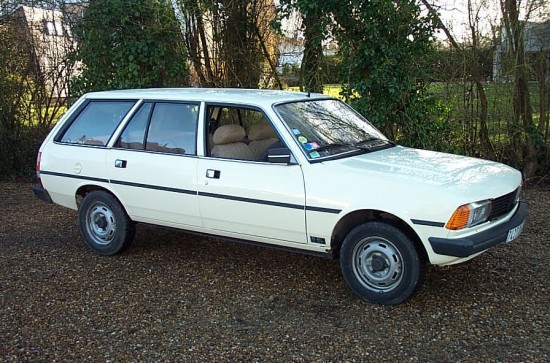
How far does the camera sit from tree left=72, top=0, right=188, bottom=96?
9.45m

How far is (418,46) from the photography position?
847 centimetres

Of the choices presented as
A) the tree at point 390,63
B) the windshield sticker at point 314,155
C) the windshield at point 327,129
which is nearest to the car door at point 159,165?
the windshield at point 327,129

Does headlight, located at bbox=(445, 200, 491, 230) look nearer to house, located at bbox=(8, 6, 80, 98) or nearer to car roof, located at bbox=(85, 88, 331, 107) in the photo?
car roof, located at bbox=(85, 88, 331, 107)

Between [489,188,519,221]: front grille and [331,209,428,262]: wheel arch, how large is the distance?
1.95 feet

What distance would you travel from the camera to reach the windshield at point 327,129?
195 inches

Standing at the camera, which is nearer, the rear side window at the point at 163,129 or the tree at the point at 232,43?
the rear side window at the point at 163,129

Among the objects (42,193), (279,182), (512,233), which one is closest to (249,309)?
(279,182)

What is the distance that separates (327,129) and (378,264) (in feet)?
4.55

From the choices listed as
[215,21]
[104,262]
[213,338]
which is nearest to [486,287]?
[213,338]

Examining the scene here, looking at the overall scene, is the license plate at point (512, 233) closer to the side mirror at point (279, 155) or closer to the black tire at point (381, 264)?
the black tire at point (381, 264)

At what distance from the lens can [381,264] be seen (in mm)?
4512

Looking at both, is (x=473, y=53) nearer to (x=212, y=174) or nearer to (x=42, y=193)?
(x=212, y=174)

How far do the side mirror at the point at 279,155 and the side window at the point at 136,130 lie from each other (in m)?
1.50

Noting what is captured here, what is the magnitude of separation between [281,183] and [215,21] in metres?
6.17
